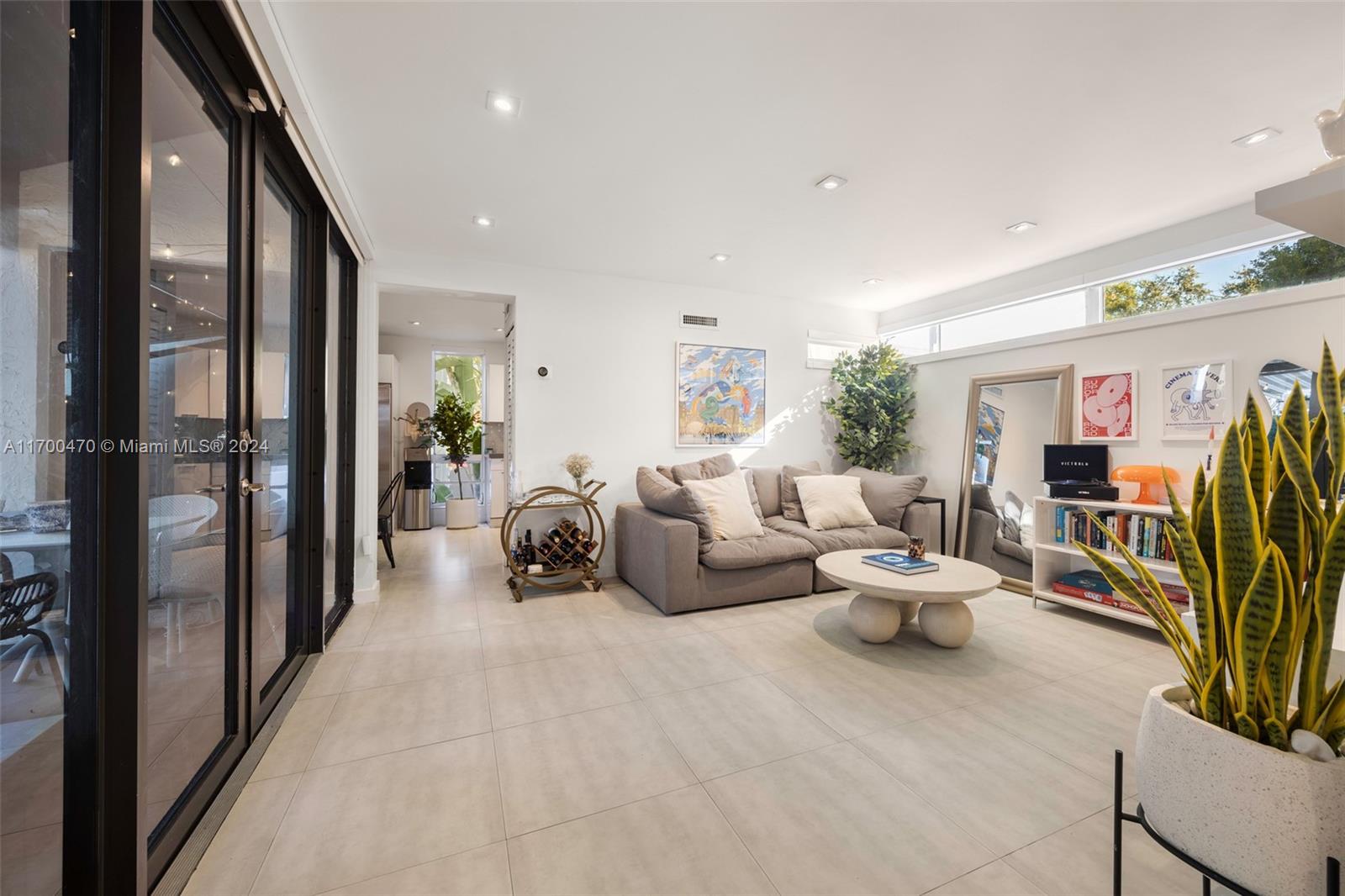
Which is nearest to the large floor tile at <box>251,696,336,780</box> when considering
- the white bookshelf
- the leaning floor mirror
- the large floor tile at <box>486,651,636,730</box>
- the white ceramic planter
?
the large floor tile at <box>486,651,636,730</box>

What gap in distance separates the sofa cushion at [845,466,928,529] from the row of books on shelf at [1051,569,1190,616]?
3.74 ft

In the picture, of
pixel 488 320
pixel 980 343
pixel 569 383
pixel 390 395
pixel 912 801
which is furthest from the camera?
pixel 390 395

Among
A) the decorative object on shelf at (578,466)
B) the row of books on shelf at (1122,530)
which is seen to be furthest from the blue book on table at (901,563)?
the decorative object on shelf at (578,466)

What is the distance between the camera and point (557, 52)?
6.41 ft

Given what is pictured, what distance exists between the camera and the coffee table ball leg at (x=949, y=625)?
2865 mm

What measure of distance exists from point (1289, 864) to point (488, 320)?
21.5 ft

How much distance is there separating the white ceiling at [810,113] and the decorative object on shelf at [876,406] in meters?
1.71

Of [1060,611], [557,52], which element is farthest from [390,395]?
[1060,611]

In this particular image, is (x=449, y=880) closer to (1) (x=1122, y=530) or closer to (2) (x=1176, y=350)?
(1) (x=1122, y=530)

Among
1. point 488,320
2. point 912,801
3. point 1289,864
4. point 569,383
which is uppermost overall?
point 488,320

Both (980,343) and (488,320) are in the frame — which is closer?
(980,343)

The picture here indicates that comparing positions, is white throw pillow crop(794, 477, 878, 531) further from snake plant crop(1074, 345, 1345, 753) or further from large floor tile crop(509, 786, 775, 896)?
snake plant crop(1074, 345, 1345, 753)

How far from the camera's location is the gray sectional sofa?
3.53m

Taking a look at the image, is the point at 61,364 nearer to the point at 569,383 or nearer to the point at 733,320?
the point at 569,383
